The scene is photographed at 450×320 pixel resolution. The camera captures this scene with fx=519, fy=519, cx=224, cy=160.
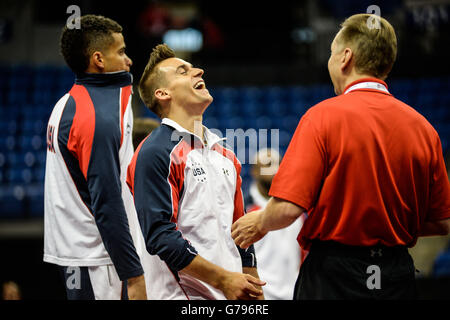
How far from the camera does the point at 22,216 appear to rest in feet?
23.6

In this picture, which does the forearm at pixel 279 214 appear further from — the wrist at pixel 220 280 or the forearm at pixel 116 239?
the forearm at pixel 116 239

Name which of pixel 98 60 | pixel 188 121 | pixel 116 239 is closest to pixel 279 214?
pixel 188 121

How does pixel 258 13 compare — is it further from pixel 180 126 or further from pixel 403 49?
pixel 180 126

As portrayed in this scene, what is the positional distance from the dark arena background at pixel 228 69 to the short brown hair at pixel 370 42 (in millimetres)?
4853

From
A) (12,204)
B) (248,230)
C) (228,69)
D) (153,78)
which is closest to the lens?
(248,230)

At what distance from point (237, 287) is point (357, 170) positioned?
595 millimetres

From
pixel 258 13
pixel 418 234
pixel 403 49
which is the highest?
pixel 258 13

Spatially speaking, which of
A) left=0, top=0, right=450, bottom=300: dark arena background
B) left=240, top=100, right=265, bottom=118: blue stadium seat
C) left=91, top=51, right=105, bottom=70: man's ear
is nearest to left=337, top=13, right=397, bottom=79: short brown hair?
left=91, top=51, right=105, bottom=70: man's ear

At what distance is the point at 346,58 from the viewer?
196cm

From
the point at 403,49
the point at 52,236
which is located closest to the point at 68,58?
the point at 52,236

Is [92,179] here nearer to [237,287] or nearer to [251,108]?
[237,287]

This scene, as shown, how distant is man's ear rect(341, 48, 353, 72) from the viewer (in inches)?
77.0

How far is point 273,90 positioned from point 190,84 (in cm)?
747
